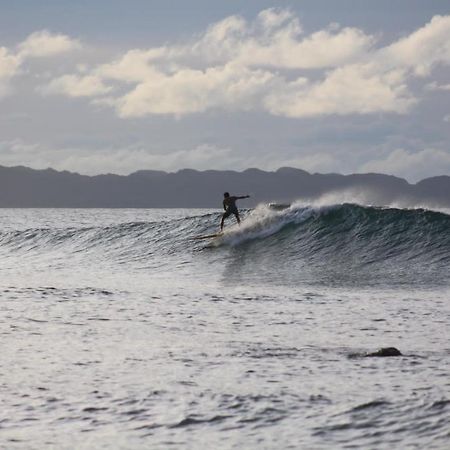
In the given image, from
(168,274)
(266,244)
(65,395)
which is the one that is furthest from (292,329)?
(266,244)

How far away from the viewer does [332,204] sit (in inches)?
1228

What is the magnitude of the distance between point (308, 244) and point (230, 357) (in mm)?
18347

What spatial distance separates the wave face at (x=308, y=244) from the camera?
2344 centimetres

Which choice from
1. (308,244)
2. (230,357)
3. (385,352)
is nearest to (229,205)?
(308,244)

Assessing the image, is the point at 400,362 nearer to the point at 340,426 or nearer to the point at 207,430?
the point at 340,426

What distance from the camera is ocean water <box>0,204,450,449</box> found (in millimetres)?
6770

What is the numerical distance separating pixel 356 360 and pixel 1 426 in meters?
4.49

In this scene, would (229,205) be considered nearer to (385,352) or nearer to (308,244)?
(308,244)

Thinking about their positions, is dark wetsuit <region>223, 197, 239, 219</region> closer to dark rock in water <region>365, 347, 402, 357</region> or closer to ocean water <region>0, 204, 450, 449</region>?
ocean water <region>0, 204, 450, 449</region>

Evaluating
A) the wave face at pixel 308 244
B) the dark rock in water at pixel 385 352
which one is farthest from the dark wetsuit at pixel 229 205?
the dark rock in water at pixel 385 352

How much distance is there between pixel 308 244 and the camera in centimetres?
2789

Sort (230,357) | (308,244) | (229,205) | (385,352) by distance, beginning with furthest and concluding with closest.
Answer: (229,205) < (308,244) < (230,357) < (385,352)

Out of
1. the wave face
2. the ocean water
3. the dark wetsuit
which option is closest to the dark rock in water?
the ocean water

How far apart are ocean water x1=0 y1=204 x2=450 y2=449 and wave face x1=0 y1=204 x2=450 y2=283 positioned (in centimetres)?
25
